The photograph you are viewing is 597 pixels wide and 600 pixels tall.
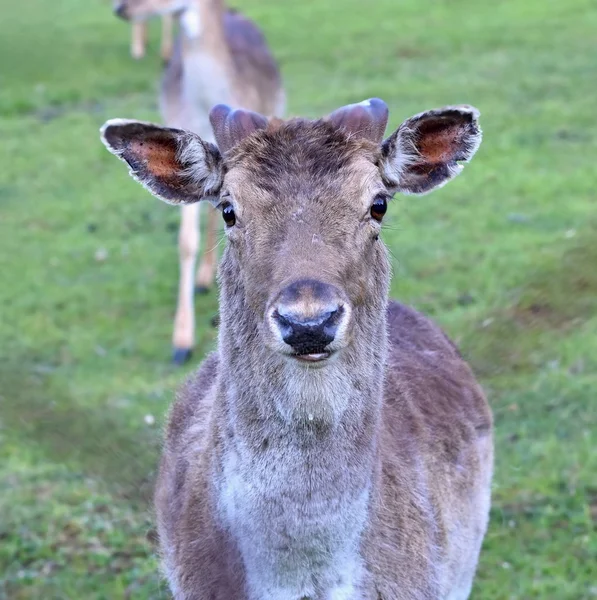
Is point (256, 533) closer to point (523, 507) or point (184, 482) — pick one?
point (184, 482)

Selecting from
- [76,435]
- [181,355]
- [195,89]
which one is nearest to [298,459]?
[76,435]

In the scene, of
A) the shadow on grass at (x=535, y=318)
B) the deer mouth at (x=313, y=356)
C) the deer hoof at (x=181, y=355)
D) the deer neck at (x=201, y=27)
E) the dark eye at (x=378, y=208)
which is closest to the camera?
the deer mouth at (x=313, y=356)

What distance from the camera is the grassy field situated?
20.1ft

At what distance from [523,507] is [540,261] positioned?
3.68 metres

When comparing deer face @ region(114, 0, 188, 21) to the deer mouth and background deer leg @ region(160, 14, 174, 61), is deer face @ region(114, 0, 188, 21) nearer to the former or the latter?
the deer mouth

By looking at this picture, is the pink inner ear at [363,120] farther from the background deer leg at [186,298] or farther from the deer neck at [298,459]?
the background deer leg at [186,298]

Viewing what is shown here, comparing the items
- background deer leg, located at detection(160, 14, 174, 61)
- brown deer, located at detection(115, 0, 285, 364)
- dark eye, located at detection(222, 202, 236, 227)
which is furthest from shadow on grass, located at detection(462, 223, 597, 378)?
background deer leg, located at detection(160, 14, 174, 61)

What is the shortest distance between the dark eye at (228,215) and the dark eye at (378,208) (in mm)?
469

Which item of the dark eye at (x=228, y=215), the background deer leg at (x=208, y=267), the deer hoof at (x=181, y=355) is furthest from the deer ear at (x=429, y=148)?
the background deer leg at (x=208, y=267)

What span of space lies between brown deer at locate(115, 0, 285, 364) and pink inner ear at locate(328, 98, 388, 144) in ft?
16.7

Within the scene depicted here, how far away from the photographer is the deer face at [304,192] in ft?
10.3

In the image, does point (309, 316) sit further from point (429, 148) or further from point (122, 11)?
point (122, 11)

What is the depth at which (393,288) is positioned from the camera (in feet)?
30.6

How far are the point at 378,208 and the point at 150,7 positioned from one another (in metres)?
6.86
